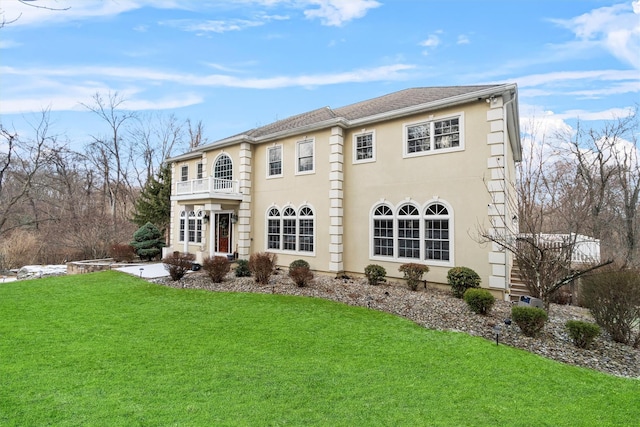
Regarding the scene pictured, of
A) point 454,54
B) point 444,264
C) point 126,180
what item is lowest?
point 444,264

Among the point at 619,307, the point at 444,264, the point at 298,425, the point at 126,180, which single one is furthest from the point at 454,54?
the point at 126,180

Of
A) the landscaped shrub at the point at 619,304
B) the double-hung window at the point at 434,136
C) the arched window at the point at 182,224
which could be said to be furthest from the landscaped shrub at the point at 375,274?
the arched window at the point at 182,224

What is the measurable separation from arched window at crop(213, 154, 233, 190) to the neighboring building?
0.05 m

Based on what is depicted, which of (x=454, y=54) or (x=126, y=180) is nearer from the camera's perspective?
(x=454, y=54)

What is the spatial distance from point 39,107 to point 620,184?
129ft

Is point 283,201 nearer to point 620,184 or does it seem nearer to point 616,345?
point 616,345

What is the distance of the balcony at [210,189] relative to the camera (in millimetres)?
14352

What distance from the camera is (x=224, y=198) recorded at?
47.3 ft

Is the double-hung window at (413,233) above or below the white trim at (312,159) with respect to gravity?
below

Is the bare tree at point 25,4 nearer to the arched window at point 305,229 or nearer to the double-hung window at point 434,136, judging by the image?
the double-hung window at point 434,136

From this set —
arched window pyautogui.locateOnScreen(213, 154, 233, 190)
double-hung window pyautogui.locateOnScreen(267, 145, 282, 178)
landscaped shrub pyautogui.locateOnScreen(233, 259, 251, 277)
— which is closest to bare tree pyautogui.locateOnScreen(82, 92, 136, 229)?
arched window pyautogui.locateOnScreen(213, 154, 233, 190)

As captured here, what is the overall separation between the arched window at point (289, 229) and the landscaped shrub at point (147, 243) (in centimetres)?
873

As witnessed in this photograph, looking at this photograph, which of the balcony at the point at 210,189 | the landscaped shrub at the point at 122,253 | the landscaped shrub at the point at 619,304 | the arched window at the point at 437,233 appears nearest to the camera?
the landscaped shrub at the point at 619,304

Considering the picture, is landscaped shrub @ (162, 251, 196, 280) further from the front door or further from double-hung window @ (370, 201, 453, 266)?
double-hung window @ (370, 201, 453, 266)
